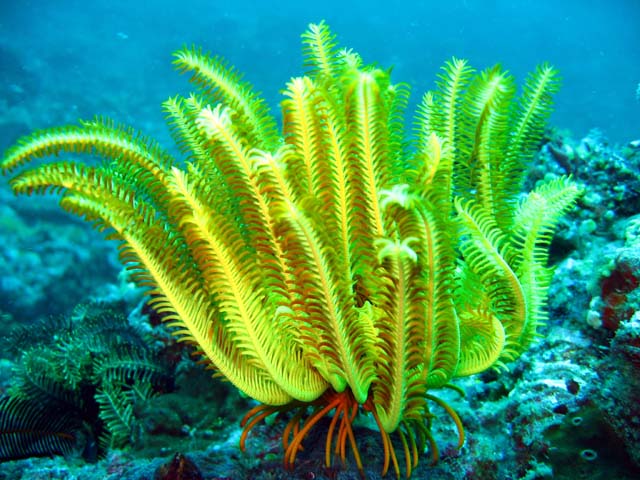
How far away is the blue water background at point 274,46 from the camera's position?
778 inches

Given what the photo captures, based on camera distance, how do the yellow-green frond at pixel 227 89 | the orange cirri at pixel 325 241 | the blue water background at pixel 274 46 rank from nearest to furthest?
1. the orange cirri at pixel 325 241
2. the yellow-green frond at pixel 227 89
3. the blue water background at pixel 274 46

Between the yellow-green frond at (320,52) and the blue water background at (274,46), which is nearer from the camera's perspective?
the yellow-green frond at (320,52)

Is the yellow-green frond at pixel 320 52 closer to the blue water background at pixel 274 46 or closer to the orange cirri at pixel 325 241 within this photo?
the orange cirri at pixel 325 241

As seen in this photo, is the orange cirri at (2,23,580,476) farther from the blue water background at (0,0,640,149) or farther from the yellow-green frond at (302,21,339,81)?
the blue water background at (0,0,640,149)

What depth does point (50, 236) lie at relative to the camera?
11.3 m

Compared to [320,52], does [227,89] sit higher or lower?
lower

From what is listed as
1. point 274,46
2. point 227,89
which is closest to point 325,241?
point 227,89

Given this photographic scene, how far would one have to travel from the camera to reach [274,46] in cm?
3186

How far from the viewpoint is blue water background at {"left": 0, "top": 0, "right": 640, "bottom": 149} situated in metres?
19.8

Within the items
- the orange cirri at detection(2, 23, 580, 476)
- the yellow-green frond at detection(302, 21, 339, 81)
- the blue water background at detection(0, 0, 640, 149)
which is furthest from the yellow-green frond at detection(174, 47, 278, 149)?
the blue water background at detection(0, 0, 640, 149)

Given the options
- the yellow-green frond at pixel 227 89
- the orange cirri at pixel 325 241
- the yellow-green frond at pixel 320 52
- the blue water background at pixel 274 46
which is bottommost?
the orange cirri at pixel 325 241

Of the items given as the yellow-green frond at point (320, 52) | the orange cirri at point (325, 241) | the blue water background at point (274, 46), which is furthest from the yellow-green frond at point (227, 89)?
the blue water background at point (274, 46)

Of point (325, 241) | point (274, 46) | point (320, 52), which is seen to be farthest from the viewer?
point (274, 46)

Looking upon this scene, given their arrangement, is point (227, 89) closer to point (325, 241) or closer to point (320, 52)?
point (320, 52)
